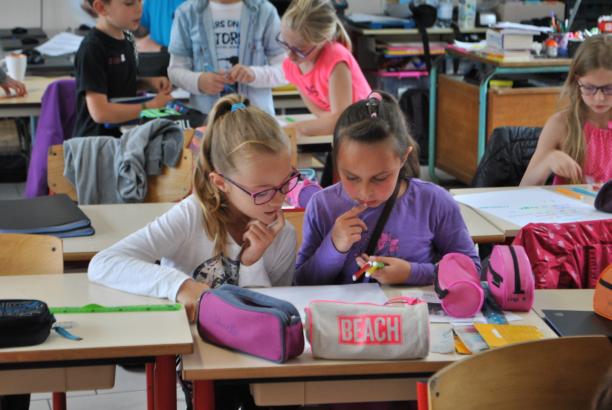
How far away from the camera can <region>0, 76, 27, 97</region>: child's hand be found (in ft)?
16.6

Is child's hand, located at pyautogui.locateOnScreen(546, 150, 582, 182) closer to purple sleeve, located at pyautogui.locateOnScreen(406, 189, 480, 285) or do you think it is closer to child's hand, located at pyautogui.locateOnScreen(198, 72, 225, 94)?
purple sleeve, located at pyautogui.locateOnScreen(406, 189, 480, 285)

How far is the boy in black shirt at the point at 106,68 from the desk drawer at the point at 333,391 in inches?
95.3

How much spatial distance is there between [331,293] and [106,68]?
217 centimetres

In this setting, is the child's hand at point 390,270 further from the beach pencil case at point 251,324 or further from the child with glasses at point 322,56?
the child with glasses at point 322,56

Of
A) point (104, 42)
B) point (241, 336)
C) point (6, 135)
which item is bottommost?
point (6, 135)

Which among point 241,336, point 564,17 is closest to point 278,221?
point 241,336

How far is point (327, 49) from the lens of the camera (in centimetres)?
387

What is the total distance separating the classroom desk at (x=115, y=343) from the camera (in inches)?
73.9

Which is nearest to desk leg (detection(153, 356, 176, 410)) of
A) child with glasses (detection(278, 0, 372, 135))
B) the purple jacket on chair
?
child with glasses (detection(278, 0, 372, 135))

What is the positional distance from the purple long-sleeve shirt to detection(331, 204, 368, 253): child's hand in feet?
0.35

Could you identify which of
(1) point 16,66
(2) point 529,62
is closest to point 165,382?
(1) point 16,66

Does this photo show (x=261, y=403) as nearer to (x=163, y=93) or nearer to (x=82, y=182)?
(x=82, y=182)

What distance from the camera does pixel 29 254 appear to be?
2465mm

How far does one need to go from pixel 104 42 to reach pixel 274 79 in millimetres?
743
